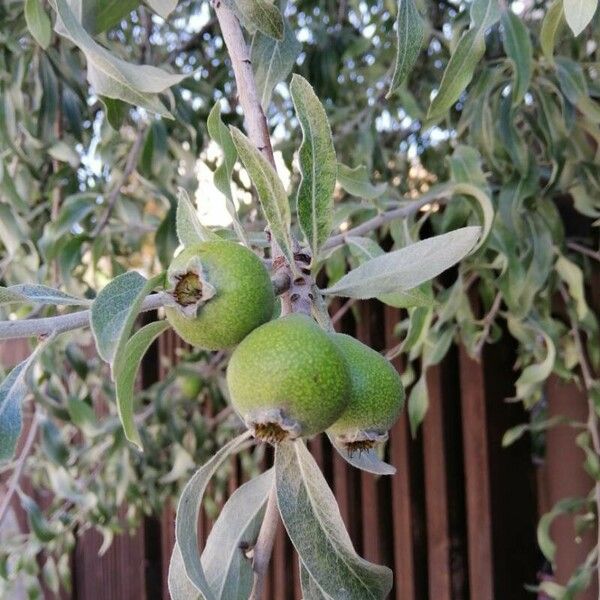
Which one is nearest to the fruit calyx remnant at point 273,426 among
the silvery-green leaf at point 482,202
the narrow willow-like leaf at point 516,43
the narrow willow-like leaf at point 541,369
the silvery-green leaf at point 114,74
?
the silvery-green leaf at point 114,74

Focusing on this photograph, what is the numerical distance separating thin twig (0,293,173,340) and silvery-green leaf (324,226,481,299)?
0.42 feet

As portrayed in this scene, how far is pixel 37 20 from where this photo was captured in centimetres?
77

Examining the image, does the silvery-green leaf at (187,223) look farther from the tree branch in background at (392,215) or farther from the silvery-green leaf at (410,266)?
the tree branch in background at (392,215)

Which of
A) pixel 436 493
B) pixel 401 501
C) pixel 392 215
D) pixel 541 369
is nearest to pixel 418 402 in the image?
pixel 541 369

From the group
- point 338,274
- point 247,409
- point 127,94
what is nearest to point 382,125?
point 338,274

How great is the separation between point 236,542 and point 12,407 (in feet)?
0.65

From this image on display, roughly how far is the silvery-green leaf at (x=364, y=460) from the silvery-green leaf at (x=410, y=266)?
0.36 ft

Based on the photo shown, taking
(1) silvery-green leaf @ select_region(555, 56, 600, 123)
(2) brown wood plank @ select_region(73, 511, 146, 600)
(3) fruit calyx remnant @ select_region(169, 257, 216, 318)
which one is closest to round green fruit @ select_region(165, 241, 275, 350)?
(3) fruit calyx remnant @ select_region(169, 257, 216, 318)

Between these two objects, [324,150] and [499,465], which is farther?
[499,465]

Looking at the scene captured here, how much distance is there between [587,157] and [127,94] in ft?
3.05

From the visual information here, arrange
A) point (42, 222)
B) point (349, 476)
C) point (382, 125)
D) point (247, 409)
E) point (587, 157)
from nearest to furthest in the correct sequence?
point (247, 409) < point (587, 157) < point (42, 222) < point (382, 125) < point (349, 476)

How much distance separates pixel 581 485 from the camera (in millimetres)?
1646

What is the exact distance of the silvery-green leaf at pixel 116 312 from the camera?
0.40m

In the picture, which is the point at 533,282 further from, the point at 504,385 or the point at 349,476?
the point at 349,476
